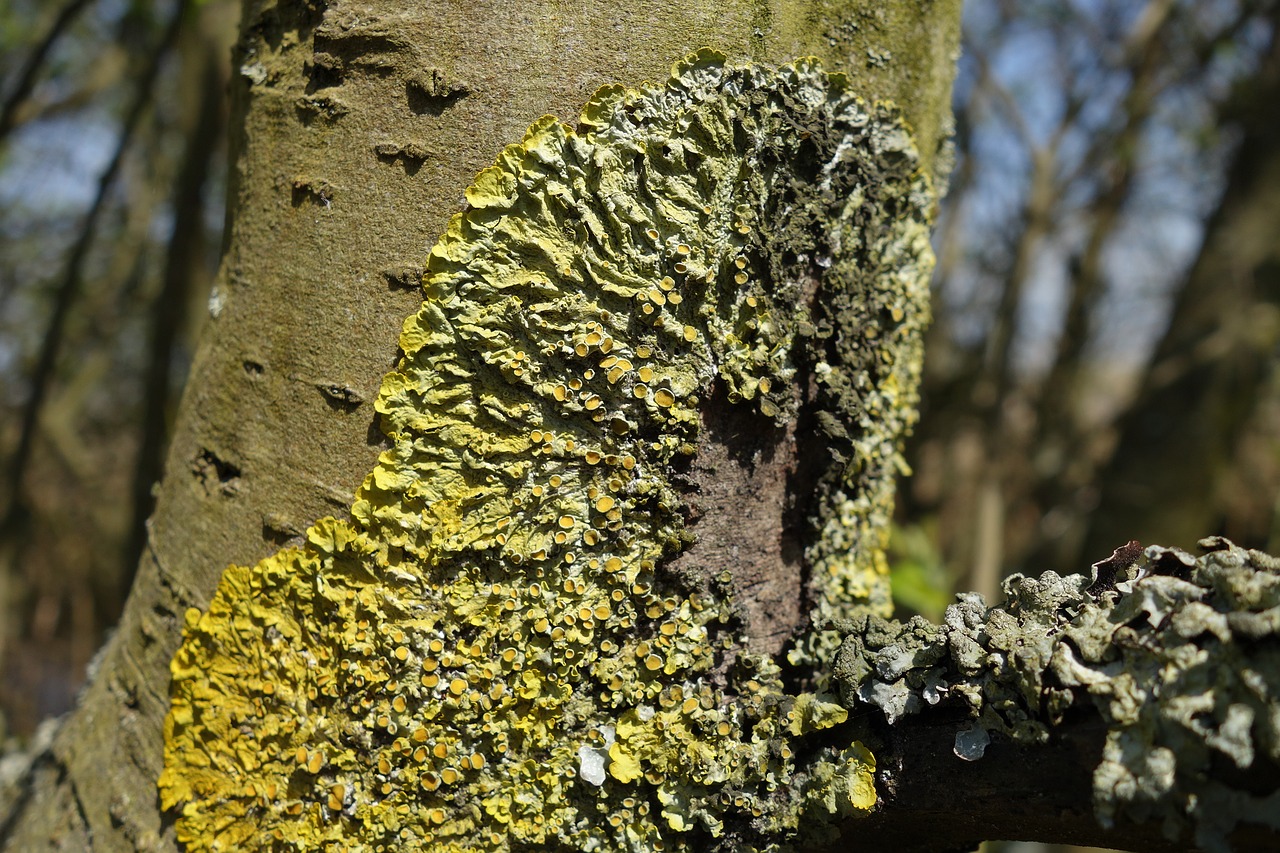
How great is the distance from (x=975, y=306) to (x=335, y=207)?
5340mm

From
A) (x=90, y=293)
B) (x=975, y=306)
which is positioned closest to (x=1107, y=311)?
(x=975, y=306)

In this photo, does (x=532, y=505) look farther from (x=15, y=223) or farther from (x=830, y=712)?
(x=15, y=223)

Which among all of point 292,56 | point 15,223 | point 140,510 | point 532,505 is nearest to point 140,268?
point 15,223

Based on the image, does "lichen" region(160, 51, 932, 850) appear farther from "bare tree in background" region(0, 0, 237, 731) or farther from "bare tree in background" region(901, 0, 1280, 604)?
"bare tree in background" region(901, 0, 1280, 604)

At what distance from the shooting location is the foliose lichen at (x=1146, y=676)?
1.98 feet

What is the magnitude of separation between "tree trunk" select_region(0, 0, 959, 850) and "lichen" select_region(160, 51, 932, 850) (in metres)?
0.03

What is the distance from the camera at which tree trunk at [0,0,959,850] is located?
84cm

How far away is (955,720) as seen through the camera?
0.76m

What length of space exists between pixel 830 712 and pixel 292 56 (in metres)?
0.85

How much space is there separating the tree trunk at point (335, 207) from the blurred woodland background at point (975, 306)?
1540mm

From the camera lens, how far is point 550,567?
0.85 meters

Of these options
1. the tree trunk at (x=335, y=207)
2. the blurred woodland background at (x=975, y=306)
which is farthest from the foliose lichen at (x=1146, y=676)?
the blurred woodland background at (x=975, y=306)

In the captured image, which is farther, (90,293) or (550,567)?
(90,293)

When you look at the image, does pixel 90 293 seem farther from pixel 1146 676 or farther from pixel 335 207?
pixel 1146 676
